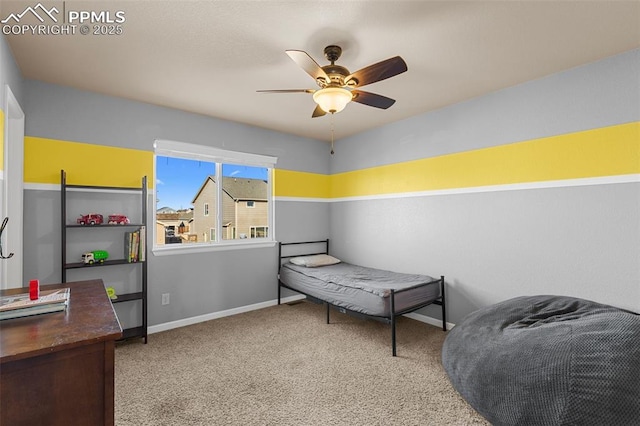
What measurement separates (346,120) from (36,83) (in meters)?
3.23

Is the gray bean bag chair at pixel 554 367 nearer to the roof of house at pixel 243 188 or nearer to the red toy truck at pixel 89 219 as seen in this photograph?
the roof of house at pixel 243 188

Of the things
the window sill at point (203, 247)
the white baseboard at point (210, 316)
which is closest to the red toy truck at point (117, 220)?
the window sill at point (203, 247)

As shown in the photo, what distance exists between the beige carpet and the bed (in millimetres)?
338

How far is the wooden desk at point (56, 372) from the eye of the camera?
3.25ft

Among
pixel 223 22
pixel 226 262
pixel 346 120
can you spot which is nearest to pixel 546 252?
pixel 346 120

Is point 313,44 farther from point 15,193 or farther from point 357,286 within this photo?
point 15,193

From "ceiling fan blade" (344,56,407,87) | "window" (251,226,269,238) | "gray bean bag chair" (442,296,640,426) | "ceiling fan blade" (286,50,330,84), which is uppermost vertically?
"ceiling fan blade" (286,50,330,84)

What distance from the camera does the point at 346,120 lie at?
4.00m

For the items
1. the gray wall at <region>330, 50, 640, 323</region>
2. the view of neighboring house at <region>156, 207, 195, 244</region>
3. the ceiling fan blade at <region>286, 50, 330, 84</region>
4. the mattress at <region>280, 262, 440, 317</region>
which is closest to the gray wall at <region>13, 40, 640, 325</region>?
the gray wall at <region>330, 50, 640, 323</region>

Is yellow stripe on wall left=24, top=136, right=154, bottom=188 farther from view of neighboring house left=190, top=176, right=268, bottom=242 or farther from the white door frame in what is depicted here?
view of neighboring house left=190, top=176, right=268, bottom=242

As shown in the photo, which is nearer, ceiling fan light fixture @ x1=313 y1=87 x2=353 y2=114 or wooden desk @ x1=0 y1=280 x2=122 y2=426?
wooden desk @ x1=0 y1=280 x2=122 y2=426

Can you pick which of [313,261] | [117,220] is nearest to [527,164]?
[313,261]

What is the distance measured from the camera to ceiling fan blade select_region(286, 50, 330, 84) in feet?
6.00

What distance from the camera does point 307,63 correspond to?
76.6 inches
